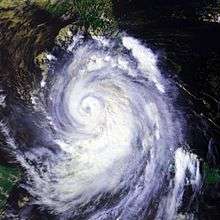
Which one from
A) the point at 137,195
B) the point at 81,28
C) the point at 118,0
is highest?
the point at 118,0

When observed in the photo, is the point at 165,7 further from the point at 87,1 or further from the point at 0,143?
the point at 0,143

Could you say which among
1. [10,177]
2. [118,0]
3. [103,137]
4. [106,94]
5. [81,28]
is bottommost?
[10,177]

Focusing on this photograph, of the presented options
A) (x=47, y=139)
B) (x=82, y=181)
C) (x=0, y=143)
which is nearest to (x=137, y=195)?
(x=82, y=181)

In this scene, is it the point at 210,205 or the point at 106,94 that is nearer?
the point at 210,205

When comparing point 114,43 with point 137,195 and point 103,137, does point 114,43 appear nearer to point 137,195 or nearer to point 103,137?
point 103,137

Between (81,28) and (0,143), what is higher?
(81,28)

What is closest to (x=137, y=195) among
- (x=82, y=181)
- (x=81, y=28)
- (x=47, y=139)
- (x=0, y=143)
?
(x=82, y=181)
